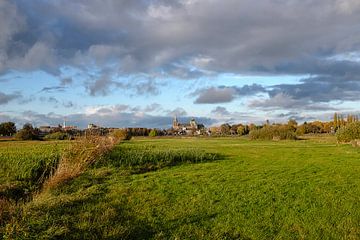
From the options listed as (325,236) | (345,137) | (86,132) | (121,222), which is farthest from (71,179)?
(345,137)

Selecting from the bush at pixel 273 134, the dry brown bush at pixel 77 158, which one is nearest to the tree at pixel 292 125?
the bush at pixel 273 134

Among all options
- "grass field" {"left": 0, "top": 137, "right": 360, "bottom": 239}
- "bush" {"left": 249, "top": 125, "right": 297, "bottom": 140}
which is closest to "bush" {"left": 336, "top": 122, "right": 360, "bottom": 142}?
"bush" {"left": 249, "top": 125, "right": 297, "bottom": 140}

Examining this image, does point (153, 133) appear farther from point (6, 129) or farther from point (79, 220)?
point (79, 220)

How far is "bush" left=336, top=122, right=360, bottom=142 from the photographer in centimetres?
6588

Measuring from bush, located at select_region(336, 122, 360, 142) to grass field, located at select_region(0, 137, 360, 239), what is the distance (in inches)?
1747

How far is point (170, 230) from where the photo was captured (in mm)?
13781

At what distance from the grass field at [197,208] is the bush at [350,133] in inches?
1747

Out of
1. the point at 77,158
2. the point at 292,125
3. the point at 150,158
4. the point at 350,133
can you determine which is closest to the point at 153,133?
the point at 292,125

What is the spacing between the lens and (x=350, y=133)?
6700 cm

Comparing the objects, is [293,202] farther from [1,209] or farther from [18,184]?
[18,184]

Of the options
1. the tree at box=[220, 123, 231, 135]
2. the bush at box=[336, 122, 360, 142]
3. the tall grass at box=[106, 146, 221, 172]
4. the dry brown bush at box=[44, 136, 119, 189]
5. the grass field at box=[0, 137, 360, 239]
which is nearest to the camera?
the grass field at box=[0, 137, 360, 239]

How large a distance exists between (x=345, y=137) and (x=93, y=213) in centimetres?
6046

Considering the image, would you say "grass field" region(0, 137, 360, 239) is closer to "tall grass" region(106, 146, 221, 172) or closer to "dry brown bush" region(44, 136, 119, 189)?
"dry brown bush" region(44, 136, 119, 189)

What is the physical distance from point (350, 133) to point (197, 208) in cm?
5681
